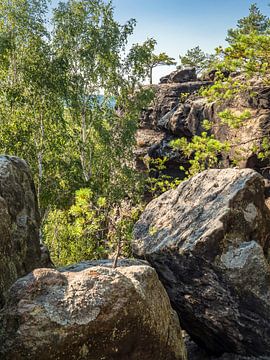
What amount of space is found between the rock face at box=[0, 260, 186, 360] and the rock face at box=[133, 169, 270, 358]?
3.35 metres

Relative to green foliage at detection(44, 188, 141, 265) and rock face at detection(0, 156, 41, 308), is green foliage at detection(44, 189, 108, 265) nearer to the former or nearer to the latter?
green foliage at detection(44, 188, 141, 265)

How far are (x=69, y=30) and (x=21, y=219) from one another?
66.0ft

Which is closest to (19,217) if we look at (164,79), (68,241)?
(68,241)

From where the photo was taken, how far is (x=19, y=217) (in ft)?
31.8

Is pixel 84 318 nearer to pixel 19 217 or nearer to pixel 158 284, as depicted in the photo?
pixel 158 284

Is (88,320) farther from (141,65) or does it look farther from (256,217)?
(141,65)

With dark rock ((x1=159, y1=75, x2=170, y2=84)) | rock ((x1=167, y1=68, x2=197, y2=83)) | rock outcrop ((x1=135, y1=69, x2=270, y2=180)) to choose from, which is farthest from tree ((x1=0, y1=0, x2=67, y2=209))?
dark rock ((x1=159, y1=75, x2=170, y2=84))

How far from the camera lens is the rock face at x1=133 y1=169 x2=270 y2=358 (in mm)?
9273

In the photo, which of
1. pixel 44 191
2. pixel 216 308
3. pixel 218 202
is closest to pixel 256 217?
pixel 218 202

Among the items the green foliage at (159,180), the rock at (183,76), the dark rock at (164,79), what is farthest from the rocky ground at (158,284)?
the dark rock at (164,79)

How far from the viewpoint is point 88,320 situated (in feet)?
18.3

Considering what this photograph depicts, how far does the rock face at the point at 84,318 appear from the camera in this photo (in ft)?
17.8

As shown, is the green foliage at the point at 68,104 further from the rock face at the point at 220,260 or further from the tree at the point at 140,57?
the rock face at the point at 220,260

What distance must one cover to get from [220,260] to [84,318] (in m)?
4.78
